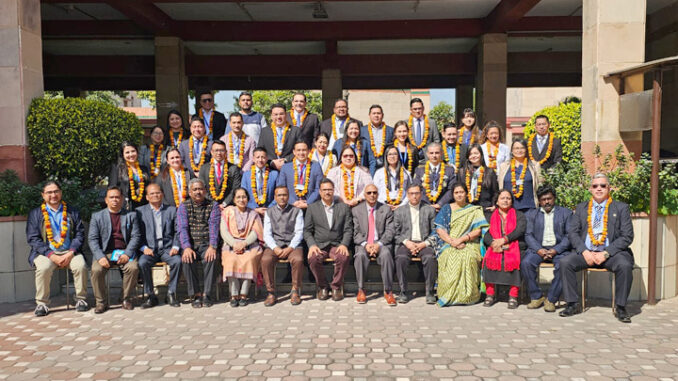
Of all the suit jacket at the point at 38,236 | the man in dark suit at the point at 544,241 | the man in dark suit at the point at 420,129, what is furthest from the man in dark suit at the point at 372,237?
the suit jacket at the point at 38,236

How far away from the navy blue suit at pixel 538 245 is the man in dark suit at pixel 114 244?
4.37m

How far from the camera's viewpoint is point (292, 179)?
7035mm

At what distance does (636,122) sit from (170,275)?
5.64m

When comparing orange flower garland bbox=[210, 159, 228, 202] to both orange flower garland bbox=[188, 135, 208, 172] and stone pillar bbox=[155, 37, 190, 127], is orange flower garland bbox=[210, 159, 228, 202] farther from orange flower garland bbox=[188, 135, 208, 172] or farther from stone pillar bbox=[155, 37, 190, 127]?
stone pillar bbox=[155, 37, 190, 127]

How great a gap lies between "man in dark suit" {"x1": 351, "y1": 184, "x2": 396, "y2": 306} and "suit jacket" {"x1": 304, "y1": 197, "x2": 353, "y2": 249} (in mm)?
122

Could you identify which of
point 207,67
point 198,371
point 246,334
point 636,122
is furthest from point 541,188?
point 207,67

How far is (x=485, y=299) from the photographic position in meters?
6.25

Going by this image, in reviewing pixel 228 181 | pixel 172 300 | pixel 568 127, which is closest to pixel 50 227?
pixel 172 300

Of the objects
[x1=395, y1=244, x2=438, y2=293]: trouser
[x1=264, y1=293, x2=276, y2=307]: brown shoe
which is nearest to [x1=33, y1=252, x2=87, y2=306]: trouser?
[x1=264, y1=293, x2=276, y2=307]: brown shoe

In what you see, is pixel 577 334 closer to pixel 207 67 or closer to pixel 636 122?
pixel 636 122

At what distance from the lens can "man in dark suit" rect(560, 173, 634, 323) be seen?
18.4 feet

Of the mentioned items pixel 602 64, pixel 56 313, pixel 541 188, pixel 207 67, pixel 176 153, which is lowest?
pixel 56 313

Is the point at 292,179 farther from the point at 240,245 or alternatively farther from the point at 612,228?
the point at 612,228

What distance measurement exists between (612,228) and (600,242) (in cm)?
19
